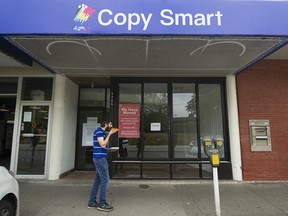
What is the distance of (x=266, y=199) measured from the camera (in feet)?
17.1

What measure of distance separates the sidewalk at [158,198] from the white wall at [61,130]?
494 mm

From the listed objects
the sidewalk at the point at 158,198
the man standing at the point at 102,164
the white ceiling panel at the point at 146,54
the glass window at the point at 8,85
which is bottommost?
the sidewalk at the point at 158,198

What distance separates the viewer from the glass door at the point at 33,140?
6941 millimetres

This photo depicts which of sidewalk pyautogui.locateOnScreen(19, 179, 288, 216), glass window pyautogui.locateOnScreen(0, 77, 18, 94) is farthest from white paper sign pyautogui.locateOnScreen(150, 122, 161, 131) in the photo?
glass window pyautogui.locateOnScreen(0, 77, 18, 94)

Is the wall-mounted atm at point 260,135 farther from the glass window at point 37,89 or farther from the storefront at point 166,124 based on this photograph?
the glass window at point 37,89

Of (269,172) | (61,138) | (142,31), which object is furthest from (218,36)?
(61,138)

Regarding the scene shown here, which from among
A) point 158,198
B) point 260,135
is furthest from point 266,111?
point 158,198

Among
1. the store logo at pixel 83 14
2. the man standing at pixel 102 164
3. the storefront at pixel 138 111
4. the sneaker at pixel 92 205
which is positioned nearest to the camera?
the store logo at pixel 83 14

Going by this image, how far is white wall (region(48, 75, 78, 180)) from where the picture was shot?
6.80 meters

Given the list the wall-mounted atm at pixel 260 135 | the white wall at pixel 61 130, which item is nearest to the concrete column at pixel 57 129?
the white wall at pixel 61 130

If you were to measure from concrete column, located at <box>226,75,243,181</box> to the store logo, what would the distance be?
4.51 meters

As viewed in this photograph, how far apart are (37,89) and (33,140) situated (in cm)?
151

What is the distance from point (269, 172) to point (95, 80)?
5.76 meters

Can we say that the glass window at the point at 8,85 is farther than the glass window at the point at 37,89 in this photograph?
Yes
